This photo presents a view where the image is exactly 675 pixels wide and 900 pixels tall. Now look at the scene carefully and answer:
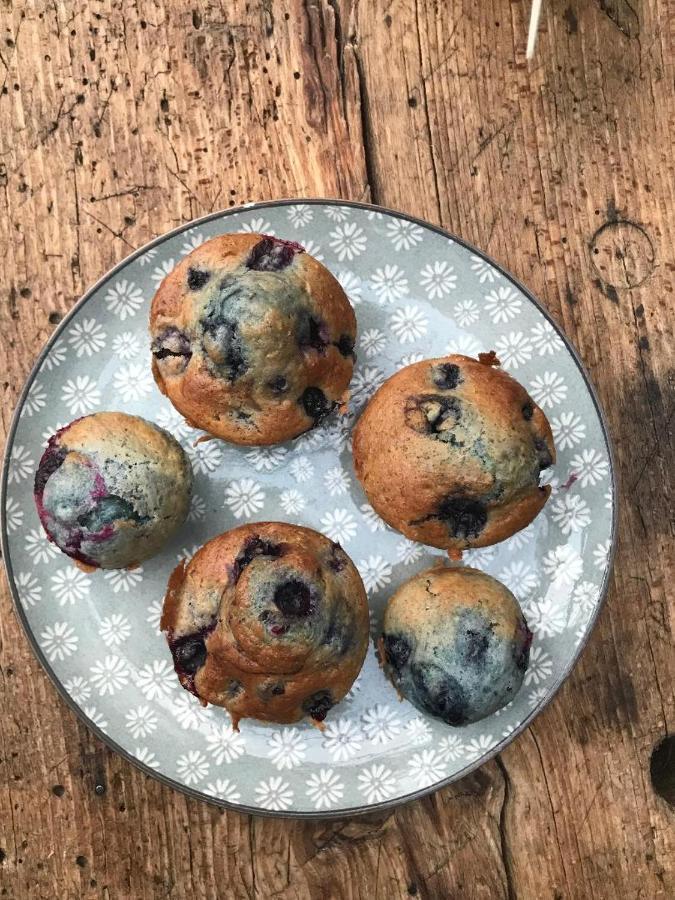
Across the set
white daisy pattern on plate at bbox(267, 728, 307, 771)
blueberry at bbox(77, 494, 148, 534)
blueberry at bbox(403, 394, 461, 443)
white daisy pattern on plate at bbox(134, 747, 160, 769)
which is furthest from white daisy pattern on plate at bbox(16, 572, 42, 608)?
blueberry at bbox(403, 394, 461, 443)

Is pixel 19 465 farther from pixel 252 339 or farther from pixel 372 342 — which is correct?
pixel 372 342

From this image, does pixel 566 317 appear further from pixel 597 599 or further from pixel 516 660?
pixel 516 660

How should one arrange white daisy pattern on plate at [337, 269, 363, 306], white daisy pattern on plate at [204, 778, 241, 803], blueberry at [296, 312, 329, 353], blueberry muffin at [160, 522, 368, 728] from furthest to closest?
white daisy pattern on plate at [337, 269, 363, 306] → white daisy pattern on plate at [204, 778, 241, 803] → blueberry at [296, 312, 329, 353] → blueberry muffin at [160, 522, 368, 728]

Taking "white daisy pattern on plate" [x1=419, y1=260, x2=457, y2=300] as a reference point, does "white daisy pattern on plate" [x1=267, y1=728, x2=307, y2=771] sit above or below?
below

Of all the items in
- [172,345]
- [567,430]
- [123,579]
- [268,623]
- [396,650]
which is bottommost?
[396,650]

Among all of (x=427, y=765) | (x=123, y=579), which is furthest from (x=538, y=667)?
(x=123, y=579)

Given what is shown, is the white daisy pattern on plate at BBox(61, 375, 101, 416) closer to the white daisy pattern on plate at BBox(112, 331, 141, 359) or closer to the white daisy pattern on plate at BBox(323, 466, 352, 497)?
the white daisy pattern on plate at BBox(112, 331, 141, 359)

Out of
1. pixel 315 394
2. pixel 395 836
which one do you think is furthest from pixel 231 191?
pixel 395 836
